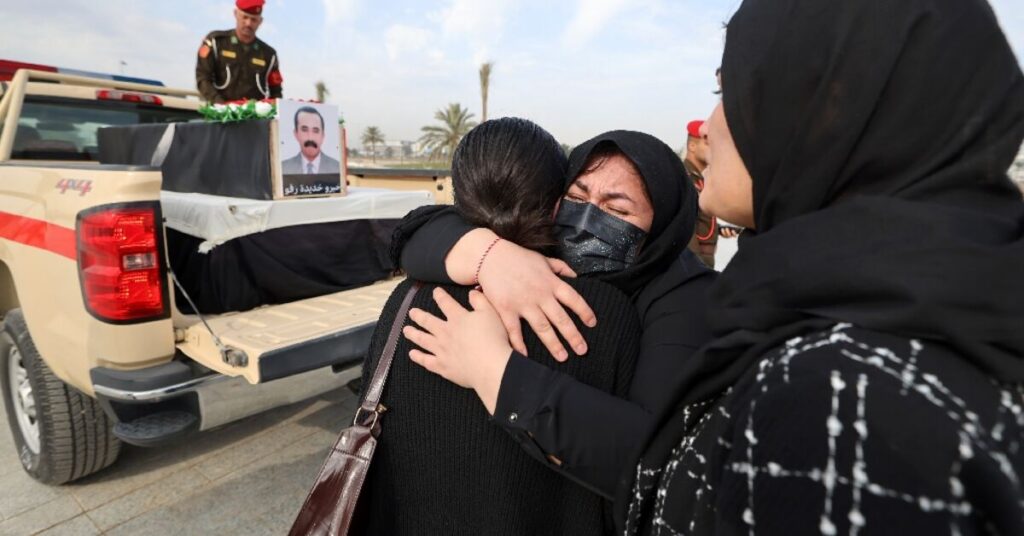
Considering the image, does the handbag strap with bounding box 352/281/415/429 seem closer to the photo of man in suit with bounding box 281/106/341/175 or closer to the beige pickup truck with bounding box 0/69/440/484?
the beige pickup truck with bounding box 0/69/440/484

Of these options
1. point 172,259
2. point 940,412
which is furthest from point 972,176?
point 172,259

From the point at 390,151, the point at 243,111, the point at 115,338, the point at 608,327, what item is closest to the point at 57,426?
the point at 115,338

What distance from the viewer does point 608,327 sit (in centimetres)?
112

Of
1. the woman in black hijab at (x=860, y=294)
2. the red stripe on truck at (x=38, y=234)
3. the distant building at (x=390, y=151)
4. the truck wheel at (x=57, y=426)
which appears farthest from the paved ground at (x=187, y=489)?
the distant building at (x=390, y=151)

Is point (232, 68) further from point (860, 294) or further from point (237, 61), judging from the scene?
point (860, 294)

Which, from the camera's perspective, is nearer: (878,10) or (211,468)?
(878,10)

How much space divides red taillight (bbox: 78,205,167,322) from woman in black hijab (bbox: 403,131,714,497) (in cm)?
187

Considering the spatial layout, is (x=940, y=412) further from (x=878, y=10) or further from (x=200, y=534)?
(x=200, y=534)

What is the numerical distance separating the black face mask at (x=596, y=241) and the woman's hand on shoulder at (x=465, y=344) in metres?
0.25

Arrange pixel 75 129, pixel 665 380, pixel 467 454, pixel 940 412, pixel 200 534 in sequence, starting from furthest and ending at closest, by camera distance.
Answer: pixel 75 129 < pixel 200 534 < pixel 467 454 < pixel 665 380 < pixel 940 412

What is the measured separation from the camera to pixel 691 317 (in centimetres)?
115

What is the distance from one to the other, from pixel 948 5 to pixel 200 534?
327 cm

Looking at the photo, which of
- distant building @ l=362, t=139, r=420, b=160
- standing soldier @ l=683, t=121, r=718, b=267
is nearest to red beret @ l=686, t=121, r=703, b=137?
standing soldier @ l=683, t=121, r=718, b=267

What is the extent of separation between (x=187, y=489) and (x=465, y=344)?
2.79 m
